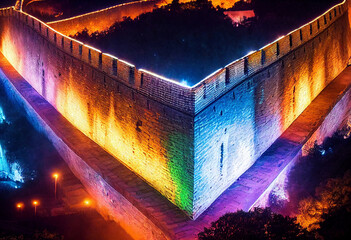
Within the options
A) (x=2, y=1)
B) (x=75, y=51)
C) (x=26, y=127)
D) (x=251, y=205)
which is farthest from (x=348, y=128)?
(x=2, y=1)

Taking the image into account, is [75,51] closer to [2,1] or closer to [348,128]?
[348,128]

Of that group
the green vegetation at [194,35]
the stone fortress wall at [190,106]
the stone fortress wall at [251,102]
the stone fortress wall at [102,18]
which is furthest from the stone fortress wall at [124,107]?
the green vegetation at [194,35]

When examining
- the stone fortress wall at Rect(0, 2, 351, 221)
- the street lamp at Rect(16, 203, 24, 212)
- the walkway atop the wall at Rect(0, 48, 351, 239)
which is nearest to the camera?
the stone fortress wall at Rect(0, 2, 351, 221)

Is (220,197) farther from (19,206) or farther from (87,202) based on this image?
(19,206)

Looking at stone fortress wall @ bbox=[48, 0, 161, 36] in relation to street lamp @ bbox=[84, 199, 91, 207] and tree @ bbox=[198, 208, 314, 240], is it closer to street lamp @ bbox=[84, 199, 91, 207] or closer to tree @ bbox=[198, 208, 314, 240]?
street lamp @ bbox=[84, 199, 91, 207]

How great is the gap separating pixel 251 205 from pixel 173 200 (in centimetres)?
179

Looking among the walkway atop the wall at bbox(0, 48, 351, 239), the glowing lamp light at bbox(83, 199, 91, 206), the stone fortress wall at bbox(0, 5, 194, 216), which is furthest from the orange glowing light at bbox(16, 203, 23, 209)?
the stone fortress wall at bbox(0, 5, 194, 216)

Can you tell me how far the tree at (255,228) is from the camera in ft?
25.3

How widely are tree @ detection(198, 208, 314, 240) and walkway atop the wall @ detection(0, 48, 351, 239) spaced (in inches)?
44.4

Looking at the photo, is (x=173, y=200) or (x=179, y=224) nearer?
(x=179, y=224)

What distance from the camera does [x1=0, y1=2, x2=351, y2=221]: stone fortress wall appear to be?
9.49m

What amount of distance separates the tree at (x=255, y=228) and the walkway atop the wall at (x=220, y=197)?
1128mm

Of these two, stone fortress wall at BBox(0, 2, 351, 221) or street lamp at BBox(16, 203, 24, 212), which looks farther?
street lamp at BBox(16, 203, 24, 212)

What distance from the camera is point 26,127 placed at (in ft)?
54.2
